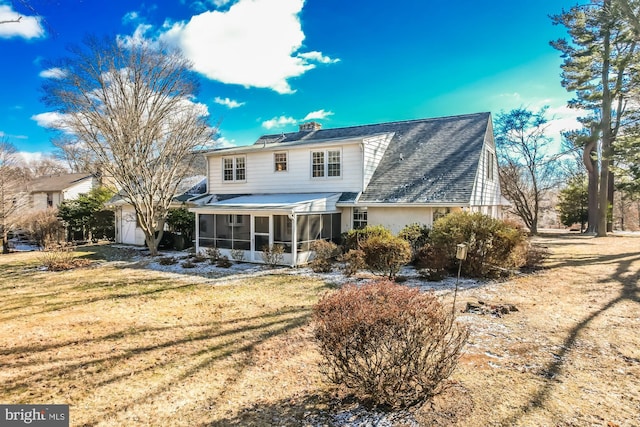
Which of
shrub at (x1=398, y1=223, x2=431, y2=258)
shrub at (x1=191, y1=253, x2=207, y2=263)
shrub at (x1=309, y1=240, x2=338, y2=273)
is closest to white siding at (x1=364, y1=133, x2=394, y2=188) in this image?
shrub at (x1=398, y1=223, x2=431, y2=258)

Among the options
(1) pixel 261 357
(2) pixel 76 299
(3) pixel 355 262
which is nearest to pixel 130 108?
(2) pixel 76 299

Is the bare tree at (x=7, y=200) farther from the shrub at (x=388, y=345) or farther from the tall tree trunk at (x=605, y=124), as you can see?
the tall tree trunk at (x=605, y=124)

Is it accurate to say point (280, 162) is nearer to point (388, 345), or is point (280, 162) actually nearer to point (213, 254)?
point (213, 254)

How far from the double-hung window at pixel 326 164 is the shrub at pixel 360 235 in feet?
11.4

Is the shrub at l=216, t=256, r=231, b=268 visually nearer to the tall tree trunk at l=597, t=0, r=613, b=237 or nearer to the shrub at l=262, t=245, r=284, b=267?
the shrub at l=262, t=245, r=284, b=267

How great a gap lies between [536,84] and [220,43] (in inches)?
743

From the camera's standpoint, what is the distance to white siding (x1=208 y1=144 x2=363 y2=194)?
1730cm

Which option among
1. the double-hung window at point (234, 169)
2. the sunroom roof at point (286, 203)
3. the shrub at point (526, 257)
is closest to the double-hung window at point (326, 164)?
the sunroom roof at point (286, 203)

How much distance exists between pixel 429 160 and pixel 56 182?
141 feet

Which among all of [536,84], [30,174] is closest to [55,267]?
[536,84]

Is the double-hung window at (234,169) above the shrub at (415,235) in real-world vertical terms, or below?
above

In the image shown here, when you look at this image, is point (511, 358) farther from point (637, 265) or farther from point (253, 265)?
point (637, 265)

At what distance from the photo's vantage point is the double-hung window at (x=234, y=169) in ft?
66.2

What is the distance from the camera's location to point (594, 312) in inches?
319
